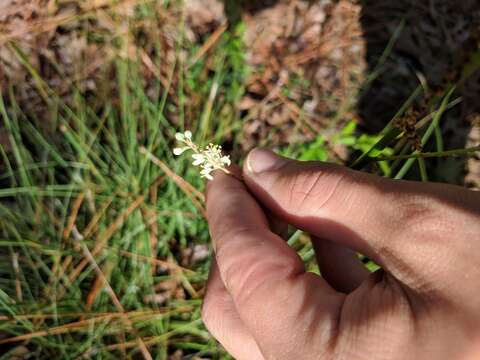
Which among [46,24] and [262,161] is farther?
[46,24]

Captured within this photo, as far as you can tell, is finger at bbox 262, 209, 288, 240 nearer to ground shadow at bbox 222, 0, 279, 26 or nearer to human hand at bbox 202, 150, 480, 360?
human hand at bbox 202, 150, 480, 360

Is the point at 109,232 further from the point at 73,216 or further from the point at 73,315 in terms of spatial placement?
the point at 73,315

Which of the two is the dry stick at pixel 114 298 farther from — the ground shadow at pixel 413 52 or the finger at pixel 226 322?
the ground shadow at pixel 413 52

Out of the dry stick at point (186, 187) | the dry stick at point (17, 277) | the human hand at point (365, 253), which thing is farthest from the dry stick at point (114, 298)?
the human hand at point (365, 253)

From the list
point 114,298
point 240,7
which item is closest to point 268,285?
point 114,298

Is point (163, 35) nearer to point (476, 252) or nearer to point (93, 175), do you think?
point (93, 175)

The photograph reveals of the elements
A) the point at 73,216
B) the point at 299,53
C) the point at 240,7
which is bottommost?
the point at 73,216
